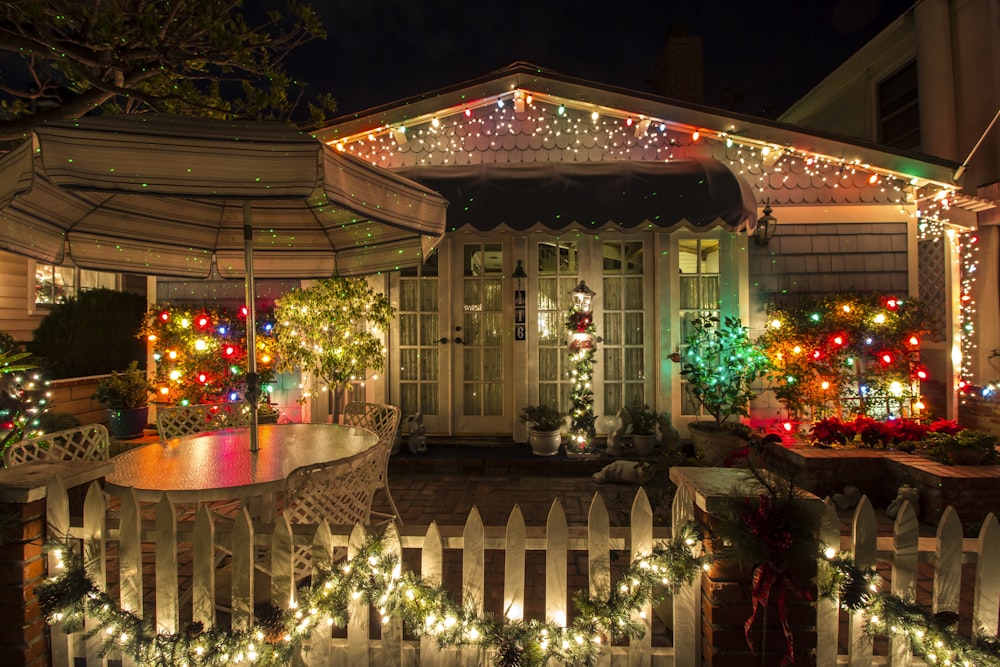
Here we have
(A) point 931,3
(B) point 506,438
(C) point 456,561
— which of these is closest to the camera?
(C) point 456,561

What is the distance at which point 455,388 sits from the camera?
263 inches

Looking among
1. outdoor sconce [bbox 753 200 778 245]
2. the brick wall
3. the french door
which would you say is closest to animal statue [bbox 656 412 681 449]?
the french door

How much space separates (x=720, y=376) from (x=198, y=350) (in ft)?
21.5

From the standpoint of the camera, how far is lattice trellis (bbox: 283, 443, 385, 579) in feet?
8.21

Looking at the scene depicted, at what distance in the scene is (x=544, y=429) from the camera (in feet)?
19.9

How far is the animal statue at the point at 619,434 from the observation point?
6.12m

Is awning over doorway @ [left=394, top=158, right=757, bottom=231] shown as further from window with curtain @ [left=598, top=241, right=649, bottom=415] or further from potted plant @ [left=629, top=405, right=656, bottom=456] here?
potted plant @ [left=629, top=405, right=656, bottom=456]

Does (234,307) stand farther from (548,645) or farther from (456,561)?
(548,645)

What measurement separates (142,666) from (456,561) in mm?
1967

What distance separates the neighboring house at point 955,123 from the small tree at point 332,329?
7141 millimetres

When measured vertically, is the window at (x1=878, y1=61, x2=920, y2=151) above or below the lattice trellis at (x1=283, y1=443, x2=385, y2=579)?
above

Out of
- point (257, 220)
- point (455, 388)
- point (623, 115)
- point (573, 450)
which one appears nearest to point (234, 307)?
point (455, 388)

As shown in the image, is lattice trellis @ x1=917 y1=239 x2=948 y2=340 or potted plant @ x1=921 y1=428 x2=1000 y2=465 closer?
potted plant @ x1=921 y1=428 x2=1000 y2=465

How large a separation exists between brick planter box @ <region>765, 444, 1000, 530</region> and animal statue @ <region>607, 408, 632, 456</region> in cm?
150
